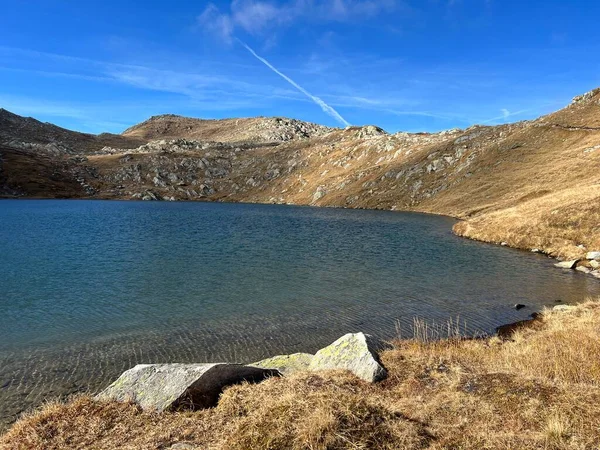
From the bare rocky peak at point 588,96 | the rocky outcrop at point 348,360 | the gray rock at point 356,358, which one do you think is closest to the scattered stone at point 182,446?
the rocky outcrop at point 348,360

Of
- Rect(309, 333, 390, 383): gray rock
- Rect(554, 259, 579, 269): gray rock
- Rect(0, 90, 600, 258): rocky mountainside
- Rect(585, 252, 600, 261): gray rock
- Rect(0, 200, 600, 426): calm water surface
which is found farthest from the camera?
Rect(0, 90, 600, 258): rocky mountainside

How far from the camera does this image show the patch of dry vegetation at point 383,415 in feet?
27.7

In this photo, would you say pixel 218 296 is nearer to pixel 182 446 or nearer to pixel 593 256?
pixel 182 446

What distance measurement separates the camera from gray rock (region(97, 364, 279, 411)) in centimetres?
1182

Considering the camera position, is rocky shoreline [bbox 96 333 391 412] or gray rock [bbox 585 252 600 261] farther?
gray rock [bbox 585 252 600 261]

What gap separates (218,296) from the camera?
107ft

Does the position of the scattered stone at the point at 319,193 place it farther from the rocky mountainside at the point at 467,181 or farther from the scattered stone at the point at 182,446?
the scattered stone at the point at 182,446

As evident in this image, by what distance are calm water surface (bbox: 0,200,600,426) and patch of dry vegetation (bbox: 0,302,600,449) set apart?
6.94 metres

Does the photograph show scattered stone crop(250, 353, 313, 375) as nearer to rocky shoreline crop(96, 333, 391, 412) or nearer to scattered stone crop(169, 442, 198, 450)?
rocky shoreline crop(96, 333, 391, 412)

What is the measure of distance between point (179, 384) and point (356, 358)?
20.2 feet

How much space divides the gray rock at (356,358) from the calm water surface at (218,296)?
7379 mm

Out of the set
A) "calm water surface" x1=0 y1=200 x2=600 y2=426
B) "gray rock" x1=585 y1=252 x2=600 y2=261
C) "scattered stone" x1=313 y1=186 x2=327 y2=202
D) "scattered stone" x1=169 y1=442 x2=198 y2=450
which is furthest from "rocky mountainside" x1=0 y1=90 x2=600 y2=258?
"scattered stone" x1=169 y1=442 x2=198 y2=450

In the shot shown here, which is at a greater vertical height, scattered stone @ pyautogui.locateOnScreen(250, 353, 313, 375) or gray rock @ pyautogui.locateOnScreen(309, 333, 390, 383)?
gray rock @ pyautogui.locateOnScreen(309, 333, 390, 383)

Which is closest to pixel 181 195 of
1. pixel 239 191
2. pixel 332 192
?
pixel 239 191
